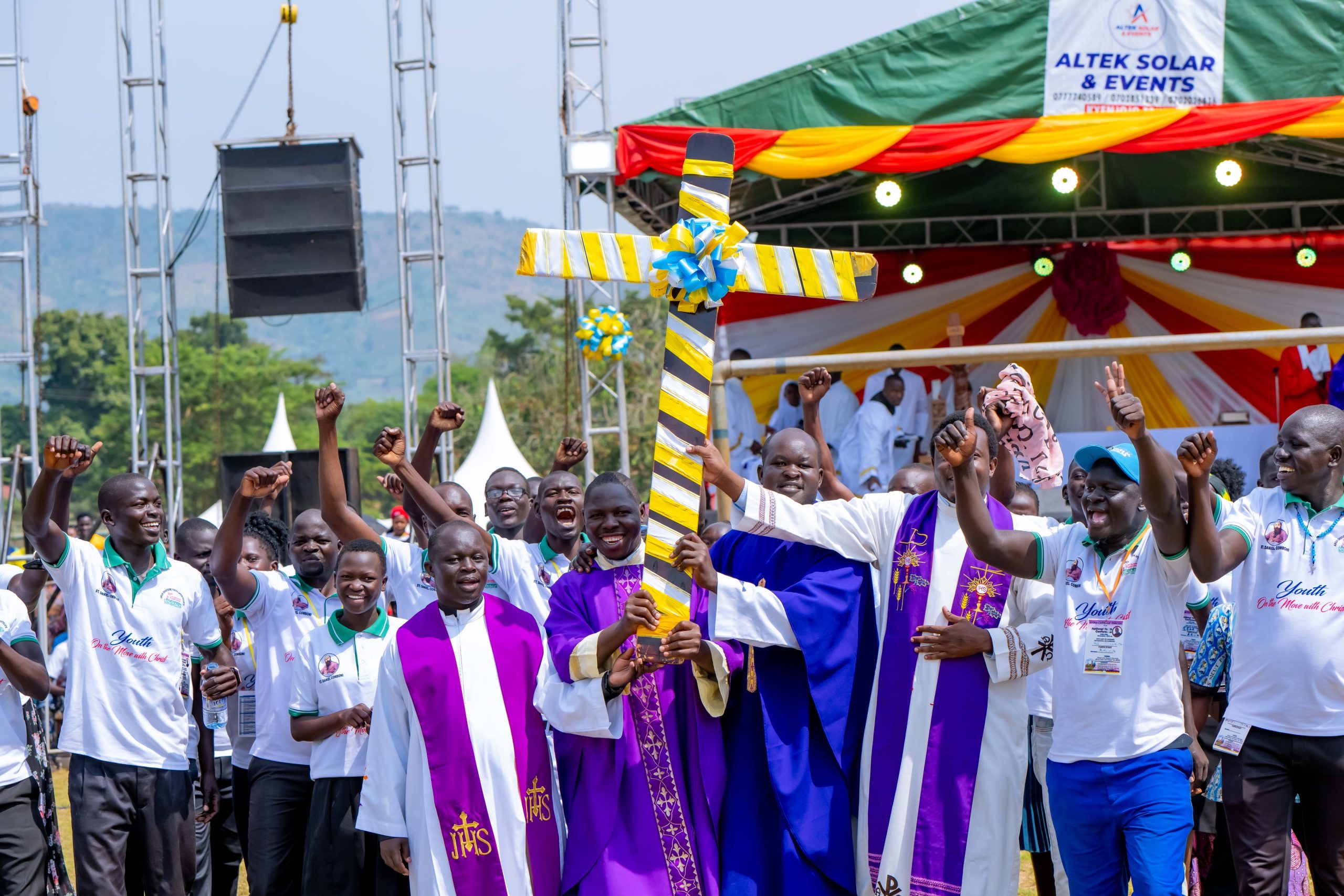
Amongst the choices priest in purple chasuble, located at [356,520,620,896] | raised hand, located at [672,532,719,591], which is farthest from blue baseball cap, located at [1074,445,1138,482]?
priest in purple chasuble, located at [356,520,620,896]

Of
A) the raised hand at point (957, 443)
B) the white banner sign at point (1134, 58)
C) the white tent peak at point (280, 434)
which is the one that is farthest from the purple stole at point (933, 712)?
the white tent peak at point (280, 434)

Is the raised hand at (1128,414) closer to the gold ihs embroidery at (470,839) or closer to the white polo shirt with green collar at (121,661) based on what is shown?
the gold ihs embroidery at (470,839)

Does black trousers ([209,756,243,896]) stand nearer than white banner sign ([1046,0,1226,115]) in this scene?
Yes

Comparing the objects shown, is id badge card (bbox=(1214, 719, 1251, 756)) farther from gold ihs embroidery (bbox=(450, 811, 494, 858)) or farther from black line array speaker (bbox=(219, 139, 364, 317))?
black line array speaker (bbox=(219, 139, 364, 317))

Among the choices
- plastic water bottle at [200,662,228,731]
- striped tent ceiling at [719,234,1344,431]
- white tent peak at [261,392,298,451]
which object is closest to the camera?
plastic water bottle at [200,662,228,731]

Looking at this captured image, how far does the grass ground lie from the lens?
7.45 metres

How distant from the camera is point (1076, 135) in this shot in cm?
1123

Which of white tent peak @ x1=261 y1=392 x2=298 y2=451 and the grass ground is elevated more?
white tent peak @ x1=261 y1=392 x2=298 y2=451

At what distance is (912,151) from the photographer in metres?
11.4

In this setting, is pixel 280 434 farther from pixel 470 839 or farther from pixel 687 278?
pixel 687 278

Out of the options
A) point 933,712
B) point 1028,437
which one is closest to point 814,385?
point 1028,437

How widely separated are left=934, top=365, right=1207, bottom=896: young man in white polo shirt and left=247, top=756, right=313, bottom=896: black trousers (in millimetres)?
2934

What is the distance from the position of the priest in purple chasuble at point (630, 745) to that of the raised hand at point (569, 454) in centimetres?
148

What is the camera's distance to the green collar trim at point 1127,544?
4.78 m
